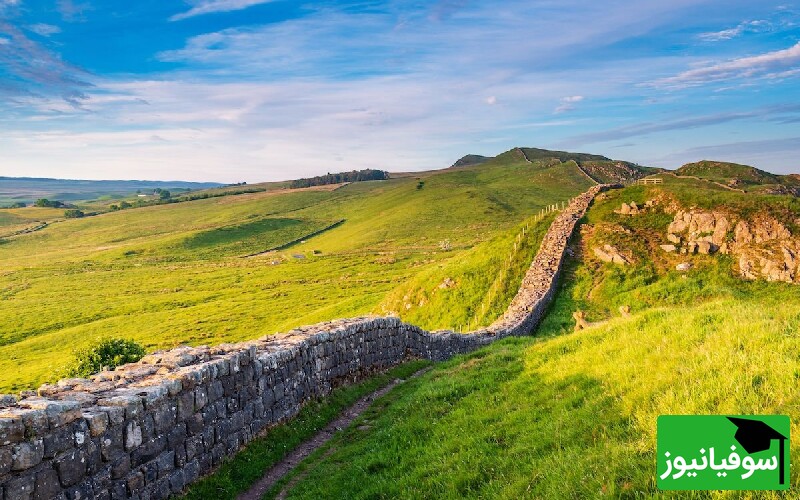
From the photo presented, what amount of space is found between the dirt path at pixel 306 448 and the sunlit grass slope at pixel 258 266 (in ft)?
67.6

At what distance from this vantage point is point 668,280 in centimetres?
3503

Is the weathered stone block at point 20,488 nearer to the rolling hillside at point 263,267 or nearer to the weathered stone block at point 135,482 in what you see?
the weathered stone block at point 135,482

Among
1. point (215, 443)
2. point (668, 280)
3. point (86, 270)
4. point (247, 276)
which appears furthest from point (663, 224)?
point (86, 270)

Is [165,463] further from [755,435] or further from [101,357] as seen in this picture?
[101,357]

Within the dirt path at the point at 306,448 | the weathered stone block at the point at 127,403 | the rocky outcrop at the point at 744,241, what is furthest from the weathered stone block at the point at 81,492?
the rocky outcrop at the point at 744,241

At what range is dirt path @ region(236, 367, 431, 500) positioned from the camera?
1185cm

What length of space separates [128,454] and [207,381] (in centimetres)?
265

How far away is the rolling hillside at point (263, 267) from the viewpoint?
47.0 metres

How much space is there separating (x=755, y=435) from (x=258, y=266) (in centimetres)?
10671

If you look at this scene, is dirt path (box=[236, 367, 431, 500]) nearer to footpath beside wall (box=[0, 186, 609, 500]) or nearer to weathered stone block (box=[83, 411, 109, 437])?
footpath beside wall (box=[0, 186, 609, 500])

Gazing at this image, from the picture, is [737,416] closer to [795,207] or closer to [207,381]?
[207,381]

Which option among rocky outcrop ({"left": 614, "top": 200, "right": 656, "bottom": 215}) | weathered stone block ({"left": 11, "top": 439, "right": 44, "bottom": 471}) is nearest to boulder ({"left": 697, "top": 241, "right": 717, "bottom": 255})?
rocky outcrop ({"left": 614, "top": 200, "right": 656, "bottom": 215})

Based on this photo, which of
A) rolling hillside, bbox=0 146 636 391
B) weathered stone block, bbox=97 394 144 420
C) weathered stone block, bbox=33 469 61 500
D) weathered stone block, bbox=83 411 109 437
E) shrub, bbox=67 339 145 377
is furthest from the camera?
rolling hillside, bbox=0 146 636 391

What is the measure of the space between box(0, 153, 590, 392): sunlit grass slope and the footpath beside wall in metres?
22.8
